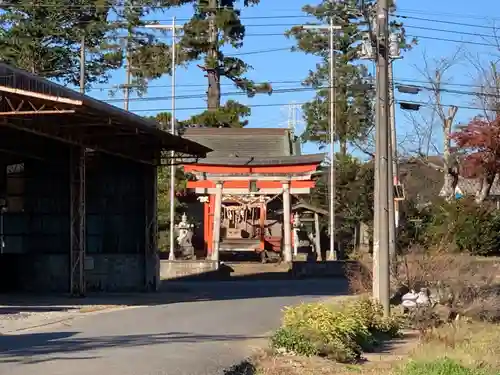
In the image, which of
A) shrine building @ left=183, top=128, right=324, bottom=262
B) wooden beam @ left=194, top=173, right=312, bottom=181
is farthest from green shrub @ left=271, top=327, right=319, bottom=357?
wooden beam @ left=194, top=173, right=312, bottom=181

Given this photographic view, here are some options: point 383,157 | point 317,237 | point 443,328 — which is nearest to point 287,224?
point 317,237

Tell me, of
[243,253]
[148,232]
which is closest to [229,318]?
[148,232]

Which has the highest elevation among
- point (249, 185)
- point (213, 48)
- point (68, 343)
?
point (213, 48)

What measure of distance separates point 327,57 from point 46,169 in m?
31.1

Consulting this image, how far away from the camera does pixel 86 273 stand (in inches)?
1203

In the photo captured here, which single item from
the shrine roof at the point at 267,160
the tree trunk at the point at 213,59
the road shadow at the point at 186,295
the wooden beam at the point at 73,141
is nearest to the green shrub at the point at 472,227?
the road shadow at the point at 186,295

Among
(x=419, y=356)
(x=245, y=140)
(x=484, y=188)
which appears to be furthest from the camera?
(x=245, y=140)

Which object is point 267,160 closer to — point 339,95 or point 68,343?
point 339,95

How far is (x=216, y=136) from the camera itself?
47.1 m

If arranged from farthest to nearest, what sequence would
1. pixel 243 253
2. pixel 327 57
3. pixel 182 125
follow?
pixel 327 57
pixel 182 125
pixel 243 253

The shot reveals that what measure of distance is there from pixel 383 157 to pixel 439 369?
8450mm

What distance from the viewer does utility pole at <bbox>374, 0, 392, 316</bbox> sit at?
821 inches

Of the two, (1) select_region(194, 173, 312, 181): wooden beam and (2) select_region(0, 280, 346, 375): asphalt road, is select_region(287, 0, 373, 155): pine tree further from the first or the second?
(2) select_region(0, 280, 346, 375): asphalt road

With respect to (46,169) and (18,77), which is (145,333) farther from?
(46,169)
